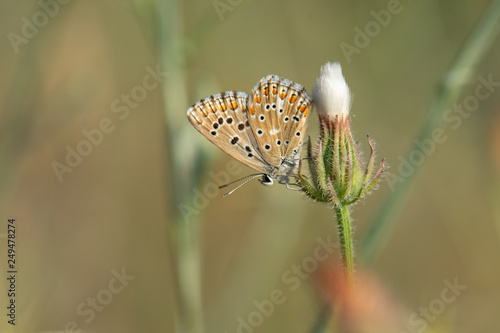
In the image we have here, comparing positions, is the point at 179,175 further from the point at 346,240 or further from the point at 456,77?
the point at 456,77

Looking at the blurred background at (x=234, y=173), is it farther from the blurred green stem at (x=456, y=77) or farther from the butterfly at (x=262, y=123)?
the blurred green stem at (x=456, y=77)

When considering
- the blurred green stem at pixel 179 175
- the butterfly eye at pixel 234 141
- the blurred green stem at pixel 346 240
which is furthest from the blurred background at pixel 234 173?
the blurred green stem at pixel 346 240

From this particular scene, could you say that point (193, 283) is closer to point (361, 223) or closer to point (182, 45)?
point (182, 45)

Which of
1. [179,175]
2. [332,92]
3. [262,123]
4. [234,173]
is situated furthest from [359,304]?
[234,173]

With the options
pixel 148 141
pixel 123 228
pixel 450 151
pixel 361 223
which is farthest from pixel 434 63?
pixel 123 228

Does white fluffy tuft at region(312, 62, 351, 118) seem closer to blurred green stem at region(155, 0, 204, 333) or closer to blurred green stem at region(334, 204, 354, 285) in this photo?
blurred green stem at region(334, 204, 354, 285)

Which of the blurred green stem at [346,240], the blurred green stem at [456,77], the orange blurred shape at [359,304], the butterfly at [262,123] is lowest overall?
the orange blurred shape at [359,304]
